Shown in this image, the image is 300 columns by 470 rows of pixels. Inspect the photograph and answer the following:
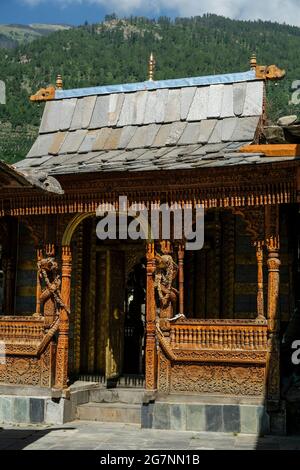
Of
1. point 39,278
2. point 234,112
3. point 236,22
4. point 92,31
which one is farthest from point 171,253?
point 236,22

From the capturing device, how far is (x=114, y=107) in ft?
46.0

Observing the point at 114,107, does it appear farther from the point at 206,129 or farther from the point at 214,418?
the point at 214,418

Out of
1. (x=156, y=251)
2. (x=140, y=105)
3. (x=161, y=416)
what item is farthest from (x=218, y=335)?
(x=140, y=105)

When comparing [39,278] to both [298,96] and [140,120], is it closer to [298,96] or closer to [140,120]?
[140,120]

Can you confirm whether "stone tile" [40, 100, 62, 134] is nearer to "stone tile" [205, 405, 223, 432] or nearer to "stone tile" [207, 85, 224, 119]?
"stone tile" [207, 85, 224, 119]

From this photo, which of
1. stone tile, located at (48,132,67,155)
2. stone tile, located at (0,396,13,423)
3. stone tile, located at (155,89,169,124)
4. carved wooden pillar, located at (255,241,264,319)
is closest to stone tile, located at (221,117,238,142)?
stone tile, located at (155,89,169,124)

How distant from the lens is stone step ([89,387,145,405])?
39.5ft

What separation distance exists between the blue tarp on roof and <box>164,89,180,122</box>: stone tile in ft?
0.72

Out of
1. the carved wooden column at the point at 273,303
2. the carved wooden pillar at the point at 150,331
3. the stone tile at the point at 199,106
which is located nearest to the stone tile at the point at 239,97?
the stone tile at the point at 199,106

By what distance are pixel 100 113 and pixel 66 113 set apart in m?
0.84

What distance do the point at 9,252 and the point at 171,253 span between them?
3.98 m

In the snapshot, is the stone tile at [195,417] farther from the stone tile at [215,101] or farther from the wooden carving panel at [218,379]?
the stone tile at [215,101]

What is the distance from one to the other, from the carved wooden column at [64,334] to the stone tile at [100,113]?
3264 mm

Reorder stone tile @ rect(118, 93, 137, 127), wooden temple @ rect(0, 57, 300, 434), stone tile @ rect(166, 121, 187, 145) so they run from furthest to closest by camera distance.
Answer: stone tile @ rect(118, 93, 137, 127) → stone tile @ rect(166, 121, 187, 145) → wooden temple @ rect(0, 57, 300, 434)
